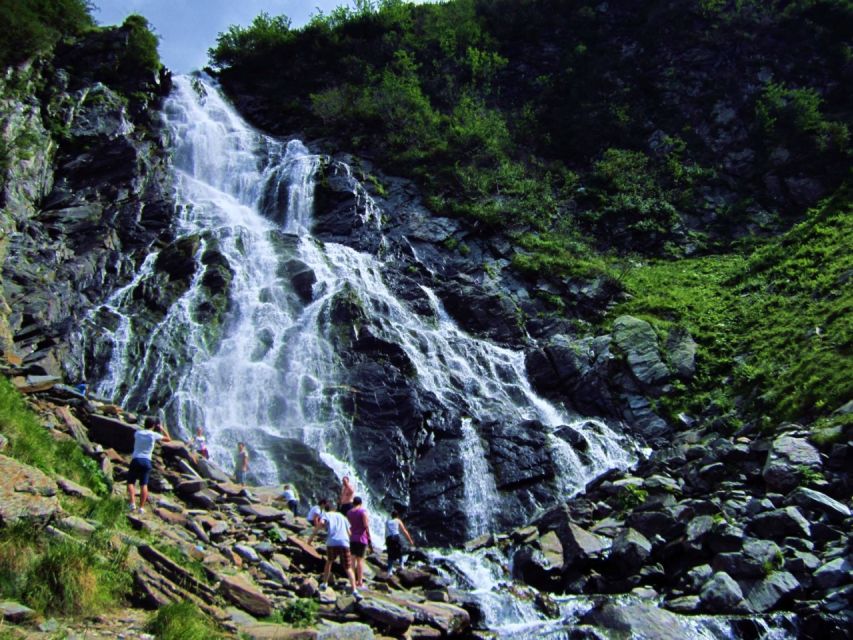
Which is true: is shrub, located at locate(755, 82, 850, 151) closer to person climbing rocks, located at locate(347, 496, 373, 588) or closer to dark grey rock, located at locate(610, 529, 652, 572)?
dark grey rock, located at locate(610, 529, 652, 572)

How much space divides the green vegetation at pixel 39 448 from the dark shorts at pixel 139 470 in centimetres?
40

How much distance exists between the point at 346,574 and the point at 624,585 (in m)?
6.39

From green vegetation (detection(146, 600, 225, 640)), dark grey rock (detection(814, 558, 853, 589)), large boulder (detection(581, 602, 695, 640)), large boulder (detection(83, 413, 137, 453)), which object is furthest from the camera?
large boulder (detection(83, 413, 137, 453))

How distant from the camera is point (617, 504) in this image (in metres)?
17.0

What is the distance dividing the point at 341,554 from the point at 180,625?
193 inches

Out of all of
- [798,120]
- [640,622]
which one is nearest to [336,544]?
[640,622]

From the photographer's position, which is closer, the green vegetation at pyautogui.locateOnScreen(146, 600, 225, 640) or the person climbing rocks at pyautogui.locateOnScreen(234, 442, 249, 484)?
the green vegetation at pyautogui.locateOnScreen(146, 600, 225, 640)

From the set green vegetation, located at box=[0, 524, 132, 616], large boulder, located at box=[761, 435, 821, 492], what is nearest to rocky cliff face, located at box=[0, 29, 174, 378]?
green vegetation, located at box=[0, 524, 132, 616]

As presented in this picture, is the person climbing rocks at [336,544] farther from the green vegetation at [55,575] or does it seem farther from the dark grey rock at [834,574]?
the dark grey rock at [834,574]

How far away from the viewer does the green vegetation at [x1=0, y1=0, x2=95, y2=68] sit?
31.8 metres

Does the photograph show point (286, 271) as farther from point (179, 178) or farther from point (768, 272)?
point (768, 272)

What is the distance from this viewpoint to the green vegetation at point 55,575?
18.9 ft

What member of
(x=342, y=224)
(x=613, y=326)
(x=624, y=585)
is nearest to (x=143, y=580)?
(x=624, y=585)

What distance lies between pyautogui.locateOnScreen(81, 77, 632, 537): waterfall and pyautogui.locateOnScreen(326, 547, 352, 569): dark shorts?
7.88m
